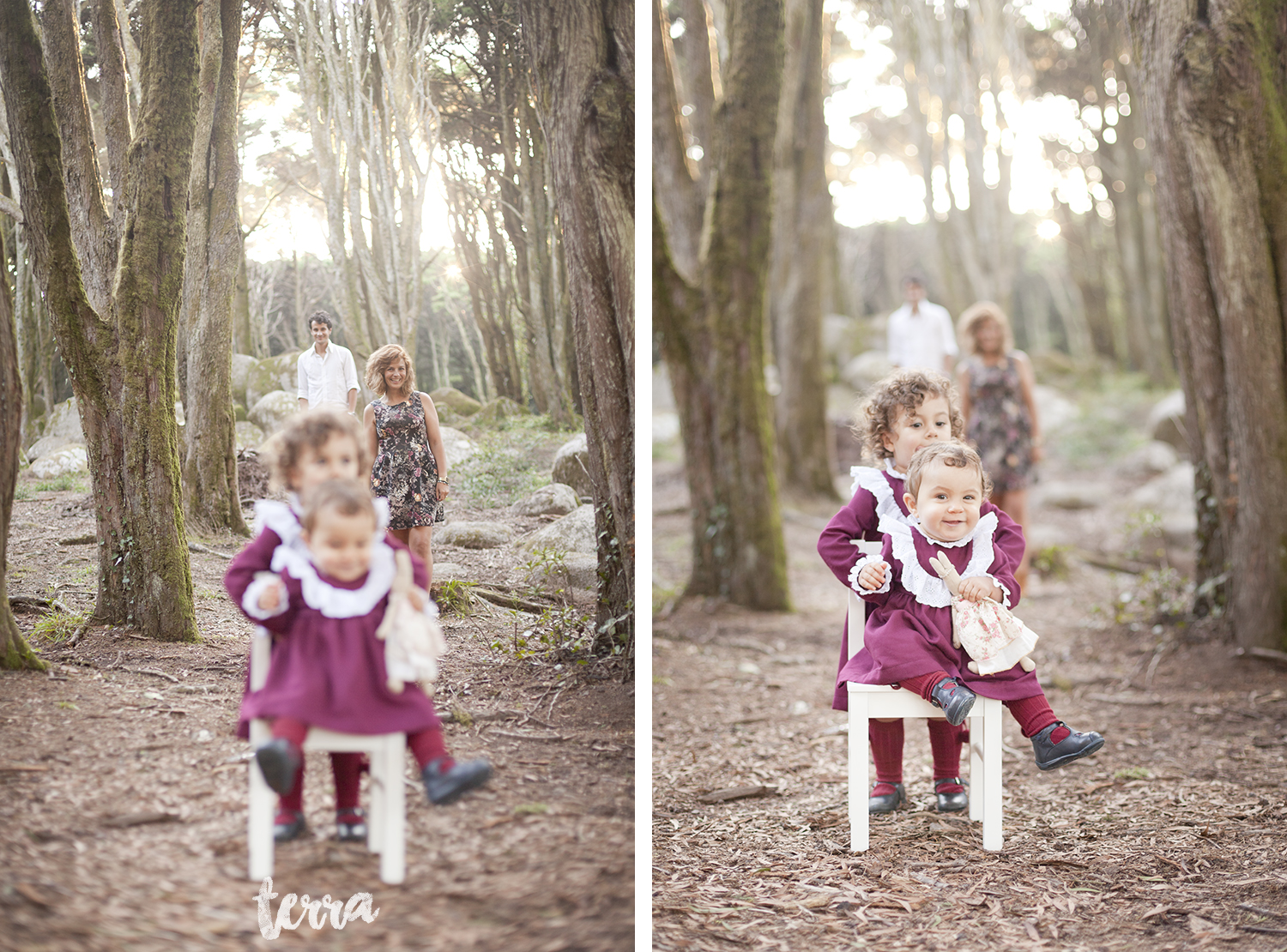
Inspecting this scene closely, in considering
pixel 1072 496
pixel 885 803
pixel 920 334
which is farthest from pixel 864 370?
pixel 885 803

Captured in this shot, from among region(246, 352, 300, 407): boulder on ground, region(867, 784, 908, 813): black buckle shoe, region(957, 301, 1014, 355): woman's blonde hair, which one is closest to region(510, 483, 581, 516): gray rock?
region(246, 352, 300, 407): boulder on ground

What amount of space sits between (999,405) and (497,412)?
453 cm

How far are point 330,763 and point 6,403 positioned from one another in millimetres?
1236

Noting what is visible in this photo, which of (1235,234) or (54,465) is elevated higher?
(1235,234)

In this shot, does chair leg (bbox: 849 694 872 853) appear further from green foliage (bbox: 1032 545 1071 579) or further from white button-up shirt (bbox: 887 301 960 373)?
white button-up shirt (bbox: 887 301 960 373)

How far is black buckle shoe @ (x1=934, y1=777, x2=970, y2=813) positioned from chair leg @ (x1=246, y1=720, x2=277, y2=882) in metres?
2.43

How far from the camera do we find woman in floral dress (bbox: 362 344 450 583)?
2383 mm

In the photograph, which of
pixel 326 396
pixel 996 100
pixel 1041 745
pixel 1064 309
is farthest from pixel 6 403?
pixel 1064 309

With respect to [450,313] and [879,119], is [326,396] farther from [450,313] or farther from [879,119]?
[879,119]

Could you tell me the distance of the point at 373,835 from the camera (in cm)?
220

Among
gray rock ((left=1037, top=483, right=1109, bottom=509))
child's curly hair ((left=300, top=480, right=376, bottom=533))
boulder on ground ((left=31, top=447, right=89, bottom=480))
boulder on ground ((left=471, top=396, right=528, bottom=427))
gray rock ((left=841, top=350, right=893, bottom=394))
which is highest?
gray rock ((left=841, top=350, right=893, bottom=394))

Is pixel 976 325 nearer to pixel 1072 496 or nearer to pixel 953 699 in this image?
pixel 953 699

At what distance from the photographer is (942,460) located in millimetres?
2980

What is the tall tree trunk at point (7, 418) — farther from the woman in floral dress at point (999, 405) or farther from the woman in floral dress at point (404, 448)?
the woman in floral dress at point (999, 405)
